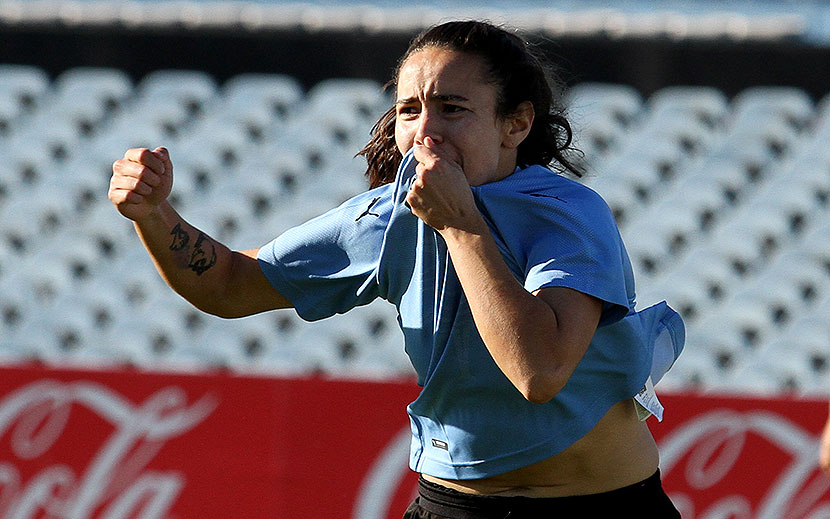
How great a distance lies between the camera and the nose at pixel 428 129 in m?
2.03

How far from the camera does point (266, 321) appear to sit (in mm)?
7141

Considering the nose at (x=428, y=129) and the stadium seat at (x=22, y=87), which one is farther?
the stadium seat at (x=22, y=87)

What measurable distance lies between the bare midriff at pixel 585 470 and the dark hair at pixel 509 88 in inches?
21.2

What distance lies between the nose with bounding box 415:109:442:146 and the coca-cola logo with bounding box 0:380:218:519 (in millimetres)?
3308

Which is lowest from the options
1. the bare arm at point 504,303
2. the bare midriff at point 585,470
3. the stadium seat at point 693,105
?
the stadium seat at point 693,105

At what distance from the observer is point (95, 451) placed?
16.9 ft

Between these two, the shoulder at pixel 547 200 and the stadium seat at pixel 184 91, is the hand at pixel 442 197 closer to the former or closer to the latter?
the shoulder at pixel 547 200

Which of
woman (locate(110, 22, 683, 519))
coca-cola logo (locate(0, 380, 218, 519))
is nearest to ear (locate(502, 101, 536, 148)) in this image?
woman (locate(110, 22, 683, 519))

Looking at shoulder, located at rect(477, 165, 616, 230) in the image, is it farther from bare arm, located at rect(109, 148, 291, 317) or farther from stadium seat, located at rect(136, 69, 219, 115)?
stadium seat, located at rect(136, 69, 219, 115)

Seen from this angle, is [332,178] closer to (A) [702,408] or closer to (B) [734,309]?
(B) [734,309]

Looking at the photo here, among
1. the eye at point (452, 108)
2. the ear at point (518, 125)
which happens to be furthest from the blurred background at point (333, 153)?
the eye at point (452, 108)

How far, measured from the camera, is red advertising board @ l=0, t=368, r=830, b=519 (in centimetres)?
485

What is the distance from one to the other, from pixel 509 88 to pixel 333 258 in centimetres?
51

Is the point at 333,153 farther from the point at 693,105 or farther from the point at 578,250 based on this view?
the point at 578,250
